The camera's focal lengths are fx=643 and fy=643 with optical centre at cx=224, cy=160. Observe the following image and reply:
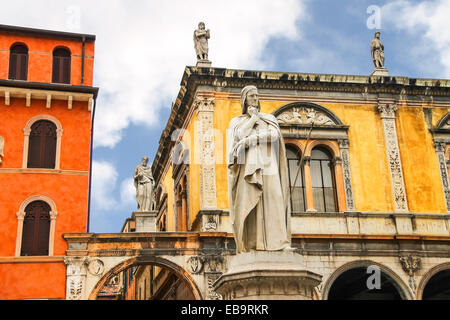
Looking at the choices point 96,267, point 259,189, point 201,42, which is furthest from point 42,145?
point 259,189

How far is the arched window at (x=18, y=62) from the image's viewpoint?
71.4 ft

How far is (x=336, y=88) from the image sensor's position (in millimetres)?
23609

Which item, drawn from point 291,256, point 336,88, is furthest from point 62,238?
point 291,256

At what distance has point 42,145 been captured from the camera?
68.9 ft

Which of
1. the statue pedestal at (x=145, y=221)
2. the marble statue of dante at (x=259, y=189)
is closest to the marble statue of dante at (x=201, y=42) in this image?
the statue pedestal at (x=145, y=221)

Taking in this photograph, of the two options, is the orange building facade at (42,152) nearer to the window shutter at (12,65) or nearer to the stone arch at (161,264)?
the window shutter at (12,65)

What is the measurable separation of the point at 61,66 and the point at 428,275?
14288mm

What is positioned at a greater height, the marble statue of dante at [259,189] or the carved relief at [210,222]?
the carved relief at [210,222]

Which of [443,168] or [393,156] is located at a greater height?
[393,156]

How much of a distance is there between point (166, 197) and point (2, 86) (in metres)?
11.4

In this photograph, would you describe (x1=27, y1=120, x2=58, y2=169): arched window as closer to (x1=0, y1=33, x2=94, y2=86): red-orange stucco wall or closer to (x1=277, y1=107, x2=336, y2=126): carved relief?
(x1=0, y1=33, x2=94, y2=86): red-orange stucco wall

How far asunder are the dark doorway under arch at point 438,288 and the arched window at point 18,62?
15.7 metres

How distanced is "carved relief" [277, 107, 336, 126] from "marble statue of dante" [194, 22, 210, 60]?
11.6 feet

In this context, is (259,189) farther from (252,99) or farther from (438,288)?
(438,288)
